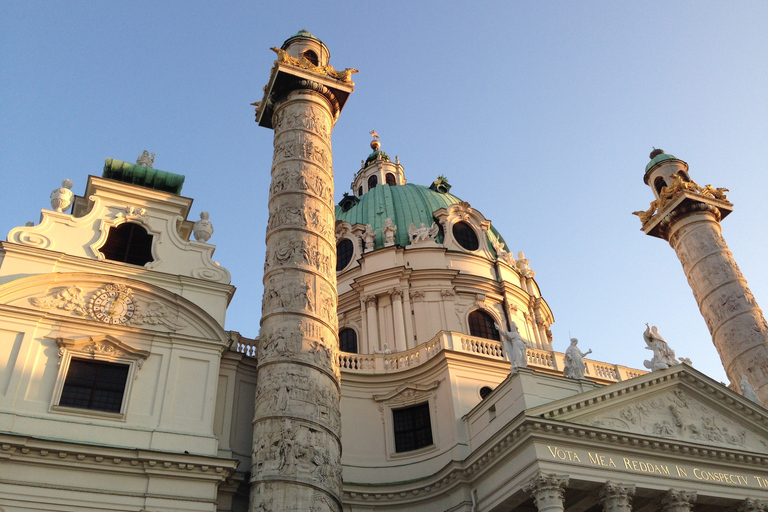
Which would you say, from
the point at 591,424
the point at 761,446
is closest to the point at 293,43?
the point at 591,424

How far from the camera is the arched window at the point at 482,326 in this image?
27031 mm

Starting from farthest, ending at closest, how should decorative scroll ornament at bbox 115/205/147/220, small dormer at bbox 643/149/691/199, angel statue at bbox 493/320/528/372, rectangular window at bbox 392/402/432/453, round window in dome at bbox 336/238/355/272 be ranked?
1. small dormer at bbox 643/149/691/199
2. round window in dome at bbox 336/238/355/272
3. rectangular window at bbox 392/402/432/453
4. decorative scroll ornament at bbox 115/205/147/220
5. angel statue at bbox 493/320/528/372

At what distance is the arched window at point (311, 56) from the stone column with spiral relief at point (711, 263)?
17.0m

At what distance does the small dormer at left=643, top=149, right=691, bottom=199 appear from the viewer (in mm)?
31109

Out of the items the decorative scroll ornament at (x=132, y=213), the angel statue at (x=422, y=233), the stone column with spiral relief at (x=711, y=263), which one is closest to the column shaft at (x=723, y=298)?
the stone column with spiral relief at (x=711, y=263)

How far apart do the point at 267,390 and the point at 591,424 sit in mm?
7935

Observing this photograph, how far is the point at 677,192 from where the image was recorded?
29656 millimetres

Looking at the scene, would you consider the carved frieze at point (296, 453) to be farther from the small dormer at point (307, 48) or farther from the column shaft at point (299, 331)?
the small dormer at point (307, 48)

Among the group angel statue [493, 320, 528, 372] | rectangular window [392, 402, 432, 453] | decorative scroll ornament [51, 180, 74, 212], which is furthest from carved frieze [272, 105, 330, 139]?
rectangular window [392, 402, 432, 453]

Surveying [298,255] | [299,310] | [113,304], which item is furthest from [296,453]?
[113,304]

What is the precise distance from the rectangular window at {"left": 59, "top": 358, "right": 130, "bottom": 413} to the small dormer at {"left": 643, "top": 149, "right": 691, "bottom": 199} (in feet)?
82.7

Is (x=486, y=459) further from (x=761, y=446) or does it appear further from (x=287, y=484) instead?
(x=761, y=446)

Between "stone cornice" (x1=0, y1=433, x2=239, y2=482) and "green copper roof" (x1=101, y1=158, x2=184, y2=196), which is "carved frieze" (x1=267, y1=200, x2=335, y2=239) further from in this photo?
"stone cornice" (x1=0, y1=433, x2=239, y2=482)

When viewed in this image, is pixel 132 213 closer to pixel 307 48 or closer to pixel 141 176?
pixel 141 176
